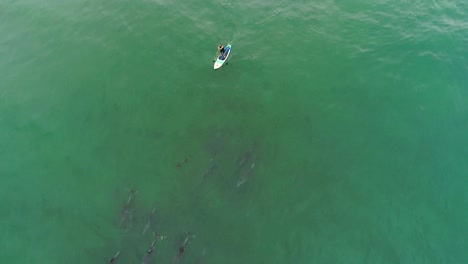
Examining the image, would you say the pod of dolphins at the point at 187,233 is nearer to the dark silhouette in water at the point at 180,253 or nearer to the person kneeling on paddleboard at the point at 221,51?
the dark silhouette in water at the point at 180,253

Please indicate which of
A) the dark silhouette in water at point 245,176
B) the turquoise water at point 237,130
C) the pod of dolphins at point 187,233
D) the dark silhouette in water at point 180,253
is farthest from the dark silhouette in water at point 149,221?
the dark silhouette in water at point 245,176

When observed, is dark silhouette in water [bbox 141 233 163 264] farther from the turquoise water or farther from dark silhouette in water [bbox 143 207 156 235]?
dark silhouette in water [bbox 143 207 156 235]

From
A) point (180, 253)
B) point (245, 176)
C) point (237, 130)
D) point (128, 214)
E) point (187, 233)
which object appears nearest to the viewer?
point (180, 253)

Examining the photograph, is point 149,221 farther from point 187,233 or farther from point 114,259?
point 114,259

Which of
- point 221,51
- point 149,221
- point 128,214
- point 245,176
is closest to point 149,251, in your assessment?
point 149,221

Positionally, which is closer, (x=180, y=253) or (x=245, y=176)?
(x=180, y=253)

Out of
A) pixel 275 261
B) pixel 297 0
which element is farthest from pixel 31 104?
pixel 297 0

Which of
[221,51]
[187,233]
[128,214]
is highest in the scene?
[221,51]

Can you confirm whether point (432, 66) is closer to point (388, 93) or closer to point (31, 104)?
point (388, 93)
